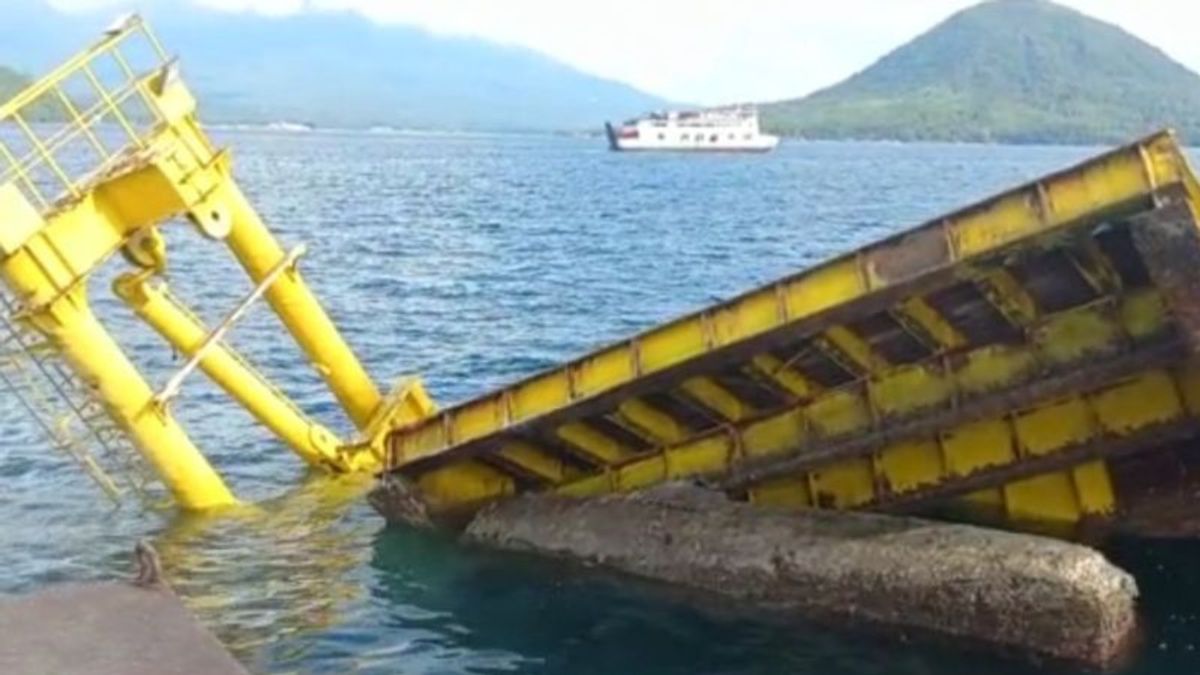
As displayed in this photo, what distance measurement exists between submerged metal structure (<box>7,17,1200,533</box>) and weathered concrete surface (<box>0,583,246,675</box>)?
17.2ft

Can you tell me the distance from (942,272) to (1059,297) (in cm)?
147

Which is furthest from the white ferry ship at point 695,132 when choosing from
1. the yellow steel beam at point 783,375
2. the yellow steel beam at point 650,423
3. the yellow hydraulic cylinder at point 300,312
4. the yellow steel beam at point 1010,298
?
the yellow steel beam at point 1010,298

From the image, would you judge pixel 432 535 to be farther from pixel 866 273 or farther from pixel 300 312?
pixel 866 273

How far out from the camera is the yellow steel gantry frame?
1302cm

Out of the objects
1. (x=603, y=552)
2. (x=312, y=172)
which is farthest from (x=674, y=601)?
(x=312, y=172)

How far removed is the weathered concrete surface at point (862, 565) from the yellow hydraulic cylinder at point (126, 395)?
11.1 ft

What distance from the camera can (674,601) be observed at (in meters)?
12.1

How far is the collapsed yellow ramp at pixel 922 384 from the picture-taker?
991cm

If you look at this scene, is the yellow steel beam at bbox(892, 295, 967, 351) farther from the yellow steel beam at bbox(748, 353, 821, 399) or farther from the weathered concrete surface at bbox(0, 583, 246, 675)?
the weathered concrete surface at bbox(0, 583, 246, 675)

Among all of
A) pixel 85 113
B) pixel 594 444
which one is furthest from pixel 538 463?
pixel 85 113

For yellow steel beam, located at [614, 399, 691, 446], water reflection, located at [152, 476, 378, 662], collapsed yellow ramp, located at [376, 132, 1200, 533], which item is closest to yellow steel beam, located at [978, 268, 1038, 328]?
collapsed yellow ramp, located at [376, 132, 1200, 533]

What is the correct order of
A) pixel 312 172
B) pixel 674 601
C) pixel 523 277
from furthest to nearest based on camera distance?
pixel 312 172 → pixel 523 277 → pixel 674 601

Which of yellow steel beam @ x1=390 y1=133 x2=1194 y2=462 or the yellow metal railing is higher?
the yellow metal railing

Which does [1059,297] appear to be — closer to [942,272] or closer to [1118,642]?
[942,272]
